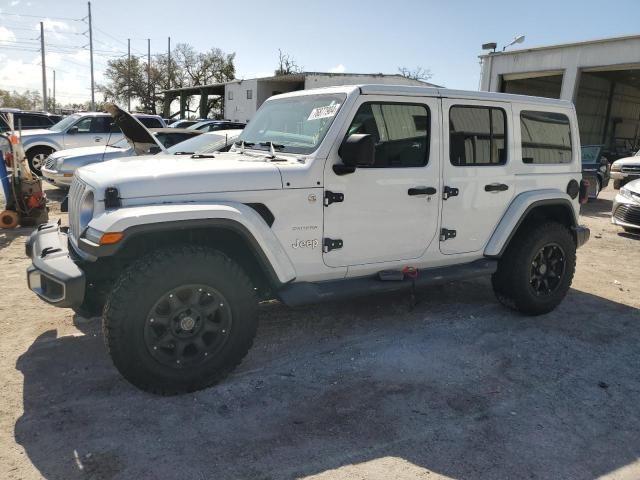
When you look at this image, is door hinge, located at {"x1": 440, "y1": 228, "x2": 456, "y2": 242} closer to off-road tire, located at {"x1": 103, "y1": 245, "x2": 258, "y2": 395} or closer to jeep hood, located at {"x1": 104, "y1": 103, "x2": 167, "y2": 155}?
off-road tire, located at {"x1": 103, "y1": 245, "x2": 258, "y2": 395}

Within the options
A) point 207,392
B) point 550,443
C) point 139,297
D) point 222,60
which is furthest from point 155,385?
point 222,60

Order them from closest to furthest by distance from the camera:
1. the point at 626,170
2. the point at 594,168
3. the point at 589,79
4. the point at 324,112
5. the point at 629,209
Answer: the point at 324,112, the point at 629,209, the point at 594,168, the point at 626,170, the point at 589,79

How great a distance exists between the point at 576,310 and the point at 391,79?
20.5 meters

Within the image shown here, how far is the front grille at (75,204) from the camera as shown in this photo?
11.3 ft

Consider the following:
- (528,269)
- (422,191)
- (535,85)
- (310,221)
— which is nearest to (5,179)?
(310,221)

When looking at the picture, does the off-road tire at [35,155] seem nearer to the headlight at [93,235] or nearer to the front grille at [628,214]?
the headlight at [93,235]

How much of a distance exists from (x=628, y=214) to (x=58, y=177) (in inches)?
414

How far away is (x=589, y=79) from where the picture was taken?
3067 centimetres

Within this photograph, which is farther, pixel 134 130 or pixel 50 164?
pixel 50 164

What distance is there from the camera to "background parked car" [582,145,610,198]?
44.5ft

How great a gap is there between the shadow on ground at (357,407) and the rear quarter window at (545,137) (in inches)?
62.7

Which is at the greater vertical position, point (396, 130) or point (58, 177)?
point (396, 130)

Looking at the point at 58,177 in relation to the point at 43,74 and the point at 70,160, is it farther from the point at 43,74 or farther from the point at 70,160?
the point at 43,74

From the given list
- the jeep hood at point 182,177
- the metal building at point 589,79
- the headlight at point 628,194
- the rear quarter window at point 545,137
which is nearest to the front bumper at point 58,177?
the jeep hood at point 182,177
